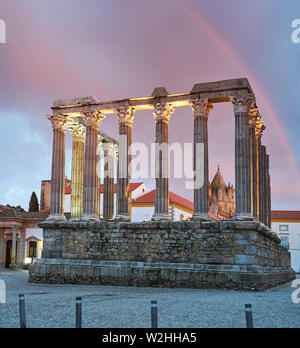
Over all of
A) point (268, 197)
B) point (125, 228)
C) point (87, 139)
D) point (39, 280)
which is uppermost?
point (87, 139)

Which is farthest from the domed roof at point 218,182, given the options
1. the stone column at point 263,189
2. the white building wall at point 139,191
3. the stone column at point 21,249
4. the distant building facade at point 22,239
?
the stone column at point 263,189

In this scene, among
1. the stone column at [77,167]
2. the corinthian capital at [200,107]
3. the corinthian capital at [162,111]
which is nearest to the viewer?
the corinthian capital at [200,107]

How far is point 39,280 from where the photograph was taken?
78.8 feet

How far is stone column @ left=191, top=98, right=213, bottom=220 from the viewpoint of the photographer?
891 inches

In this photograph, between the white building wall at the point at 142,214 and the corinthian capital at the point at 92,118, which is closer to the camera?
the corinthian capital at the point at 92,118

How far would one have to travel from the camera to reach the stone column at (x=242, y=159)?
2173 centimetres

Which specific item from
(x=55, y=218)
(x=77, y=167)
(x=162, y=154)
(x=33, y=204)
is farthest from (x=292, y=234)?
(x=55, y=218)

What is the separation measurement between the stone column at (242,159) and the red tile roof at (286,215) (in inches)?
2013

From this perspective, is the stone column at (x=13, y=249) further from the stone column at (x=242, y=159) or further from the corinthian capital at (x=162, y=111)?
the stone column at (x=242, y=159)

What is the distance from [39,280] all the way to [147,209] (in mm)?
30531

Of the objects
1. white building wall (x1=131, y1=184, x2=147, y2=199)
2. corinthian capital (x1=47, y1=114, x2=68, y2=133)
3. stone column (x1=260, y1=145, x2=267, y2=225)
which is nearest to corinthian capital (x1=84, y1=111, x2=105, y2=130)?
corinthian capital (x1=47, y1=114, x2=68, y2=133)

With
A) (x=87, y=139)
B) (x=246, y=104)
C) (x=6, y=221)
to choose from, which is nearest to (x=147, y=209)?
(x=6, y=221)

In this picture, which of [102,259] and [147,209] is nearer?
[102,259]
